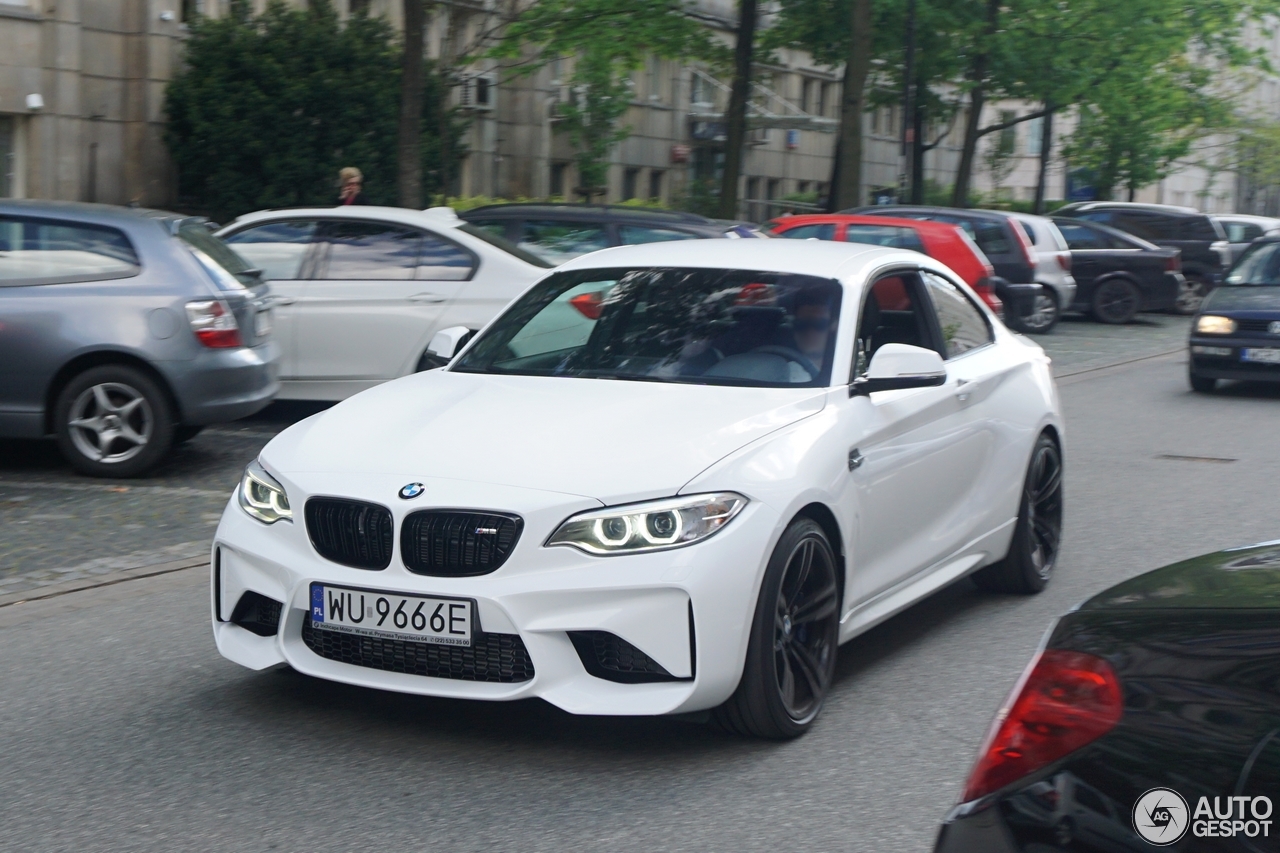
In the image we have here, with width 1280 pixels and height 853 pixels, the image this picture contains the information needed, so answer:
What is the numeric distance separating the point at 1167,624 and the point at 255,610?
3.10 metres

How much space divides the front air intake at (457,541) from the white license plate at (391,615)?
0.09 metres

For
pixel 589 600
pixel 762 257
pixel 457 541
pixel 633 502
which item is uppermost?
pixel 762 257

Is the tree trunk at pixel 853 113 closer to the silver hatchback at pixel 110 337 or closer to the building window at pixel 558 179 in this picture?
the building window at pixel 558 179

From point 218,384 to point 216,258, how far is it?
817mm

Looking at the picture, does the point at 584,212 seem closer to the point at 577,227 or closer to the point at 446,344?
the point at 577,227

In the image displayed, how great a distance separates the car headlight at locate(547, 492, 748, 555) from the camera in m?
4.44

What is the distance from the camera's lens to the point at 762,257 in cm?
612

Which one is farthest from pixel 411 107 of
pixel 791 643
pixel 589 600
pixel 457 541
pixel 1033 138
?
pixel 1033 138

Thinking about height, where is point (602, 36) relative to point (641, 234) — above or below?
above

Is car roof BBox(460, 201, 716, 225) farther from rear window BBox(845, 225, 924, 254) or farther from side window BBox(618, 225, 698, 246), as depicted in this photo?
rear window BBox(845, 225, 924, 254)

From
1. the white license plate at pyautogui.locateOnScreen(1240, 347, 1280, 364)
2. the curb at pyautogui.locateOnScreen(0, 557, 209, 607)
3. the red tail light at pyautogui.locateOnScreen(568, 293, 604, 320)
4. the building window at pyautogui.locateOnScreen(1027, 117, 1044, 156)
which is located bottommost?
the curb at pyautogui.locateOnScreen(0, 557, 209, 607)

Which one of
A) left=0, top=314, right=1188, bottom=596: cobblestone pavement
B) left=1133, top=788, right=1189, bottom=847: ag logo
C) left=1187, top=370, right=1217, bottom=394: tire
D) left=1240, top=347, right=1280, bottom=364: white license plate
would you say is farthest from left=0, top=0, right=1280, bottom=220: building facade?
left=1133, top=788, right=1189, bottom=847: ag logo

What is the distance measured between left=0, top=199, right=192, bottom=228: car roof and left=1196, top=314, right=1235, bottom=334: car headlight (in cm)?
1051

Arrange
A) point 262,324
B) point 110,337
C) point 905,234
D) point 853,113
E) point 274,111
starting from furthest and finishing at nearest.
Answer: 1. point 274,111
2. point 853,113
3. point 905,234
4. point 262,324
5. point 110,337
